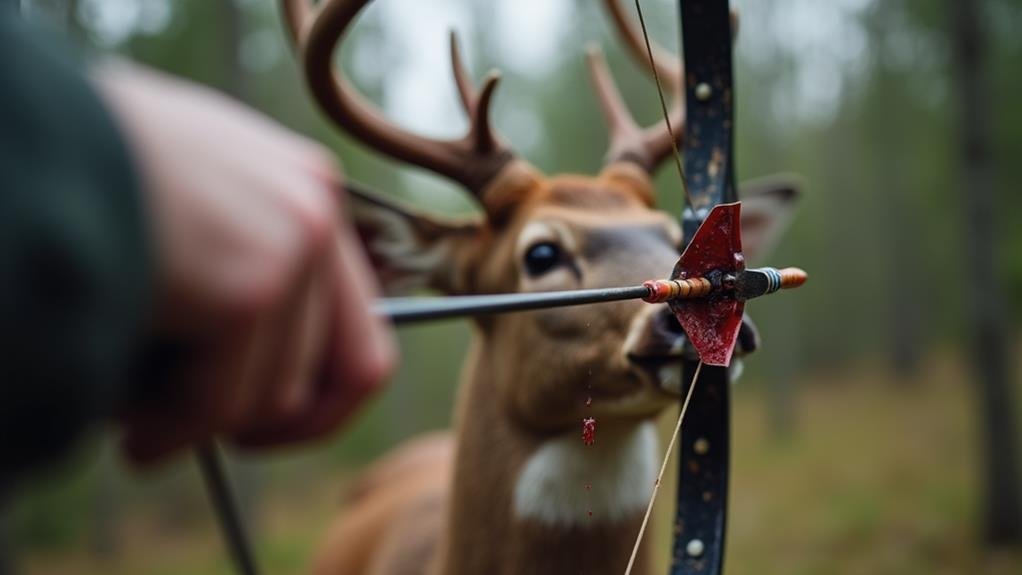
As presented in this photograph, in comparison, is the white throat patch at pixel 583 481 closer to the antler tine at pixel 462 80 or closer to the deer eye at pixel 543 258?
the deer eye at pixel 543 258

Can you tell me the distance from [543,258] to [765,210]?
91cm

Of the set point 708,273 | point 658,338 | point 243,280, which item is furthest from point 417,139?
point 243,280

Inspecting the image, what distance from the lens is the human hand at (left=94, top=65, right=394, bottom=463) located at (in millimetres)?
532

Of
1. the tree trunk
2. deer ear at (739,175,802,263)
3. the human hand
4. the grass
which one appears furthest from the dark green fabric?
the tree trunk

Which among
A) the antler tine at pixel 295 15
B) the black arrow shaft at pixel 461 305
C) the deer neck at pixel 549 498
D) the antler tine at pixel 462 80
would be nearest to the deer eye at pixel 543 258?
the deer neck at pixel 549 498

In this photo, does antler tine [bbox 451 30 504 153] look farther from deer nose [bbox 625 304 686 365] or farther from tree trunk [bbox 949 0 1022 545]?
tree trunk [bbox 949 0 1022 545]

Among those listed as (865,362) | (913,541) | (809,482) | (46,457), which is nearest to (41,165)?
(46,457)

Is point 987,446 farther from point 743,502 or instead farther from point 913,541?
point 743,502

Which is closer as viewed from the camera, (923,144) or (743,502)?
(743,502)

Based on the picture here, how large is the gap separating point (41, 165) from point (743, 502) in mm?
7772

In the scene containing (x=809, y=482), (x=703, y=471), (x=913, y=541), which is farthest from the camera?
(x=809, y=482)

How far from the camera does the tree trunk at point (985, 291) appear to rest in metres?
5.55

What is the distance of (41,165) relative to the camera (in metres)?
0.46

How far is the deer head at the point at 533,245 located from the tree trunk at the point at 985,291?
13.8 ft
